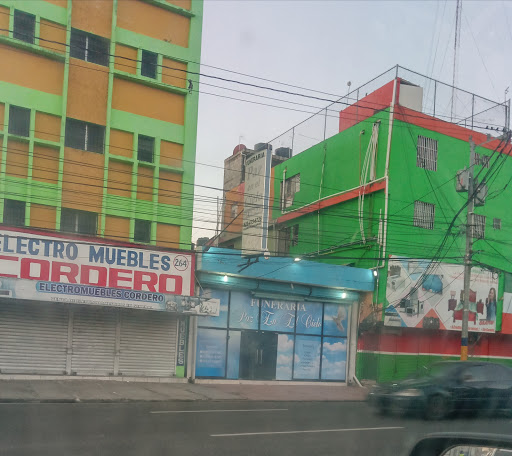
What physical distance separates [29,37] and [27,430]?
14.6 meters

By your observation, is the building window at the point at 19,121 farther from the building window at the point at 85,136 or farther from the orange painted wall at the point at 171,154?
the orange painted wall at the point at 171,154

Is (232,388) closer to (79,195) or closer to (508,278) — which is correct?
(79,195)

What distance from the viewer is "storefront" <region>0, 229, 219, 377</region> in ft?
60.2

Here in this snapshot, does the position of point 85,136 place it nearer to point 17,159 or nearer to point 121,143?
point 121,143

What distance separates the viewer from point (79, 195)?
20.4 meters

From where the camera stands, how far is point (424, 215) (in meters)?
27.5

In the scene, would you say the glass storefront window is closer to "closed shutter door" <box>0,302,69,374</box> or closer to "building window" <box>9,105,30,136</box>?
"closed shutter door" <box>0,302,69,374</box>

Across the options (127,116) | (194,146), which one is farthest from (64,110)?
(194,146)

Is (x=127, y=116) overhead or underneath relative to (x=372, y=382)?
overhead

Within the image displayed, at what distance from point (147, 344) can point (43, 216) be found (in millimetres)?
5802

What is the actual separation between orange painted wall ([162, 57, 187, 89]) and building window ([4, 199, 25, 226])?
731 cm

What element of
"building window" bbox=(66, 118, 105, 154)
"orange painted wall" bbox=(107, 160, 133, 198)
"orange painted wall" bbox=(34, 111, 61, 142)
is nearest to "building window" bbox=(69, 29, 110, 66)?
"building window" bbox=(66, 118, 105, 154)

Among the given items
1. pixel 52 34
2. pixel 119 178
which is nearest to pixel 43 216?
pixel 119 178

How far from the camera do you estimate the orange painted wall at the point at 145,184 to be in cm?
2158
